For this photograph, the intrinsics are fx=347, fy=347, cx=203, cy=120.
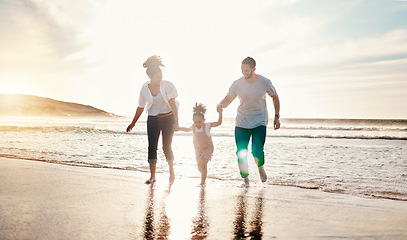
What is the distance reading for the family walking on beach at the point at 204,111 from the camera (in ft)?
18.0

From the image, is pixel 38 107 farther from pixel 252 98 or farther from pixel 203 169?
pixel 252 98

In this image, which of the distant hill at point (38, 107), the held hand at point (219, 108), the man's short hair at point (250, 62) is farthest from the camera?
the distant hill at point (38, 107)

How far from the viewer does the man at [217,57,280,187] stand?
5.46 metres

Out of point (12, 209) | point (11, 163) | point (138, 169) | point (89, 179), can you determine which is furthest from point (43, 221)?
point (11, 163)

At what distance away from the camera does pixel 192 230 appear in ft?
9.78

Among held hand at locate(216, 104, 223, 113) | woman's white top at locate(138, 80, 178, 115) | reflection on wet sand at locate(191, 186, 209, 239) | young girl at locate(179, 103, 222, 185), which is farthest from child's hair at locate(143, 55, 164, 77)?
reflection on wet sand at locate(191, 186, 209, 239)

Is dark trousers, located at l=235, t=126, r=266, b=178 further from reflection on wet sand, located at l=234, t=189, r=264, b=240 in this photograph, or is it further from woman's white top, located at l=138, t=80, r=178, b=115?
woman's white top, located at l=138, t=80, r=178, b=115

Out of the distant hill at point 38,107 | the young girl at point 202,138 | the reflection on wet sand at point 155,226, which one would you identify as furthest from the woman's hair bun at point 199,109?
the distant hill at point 38,107

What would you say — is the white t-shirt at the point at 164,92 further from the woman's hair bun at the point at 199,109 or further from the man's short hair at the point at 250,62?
the man's short hair at the point at 250,62

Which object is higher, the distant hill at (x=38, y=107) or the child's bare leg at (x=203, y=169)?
the distant hill at (x=38, y=107)

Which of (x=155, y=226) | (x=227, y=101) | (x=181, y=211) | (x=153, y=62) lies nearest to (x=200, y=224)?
(x=155, y=226)

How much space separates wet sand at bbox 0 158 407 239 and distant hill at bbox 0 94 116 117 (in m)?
81.3

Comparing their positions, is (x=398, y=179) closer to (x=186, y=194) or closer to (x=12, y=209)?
(x=186, y=194)

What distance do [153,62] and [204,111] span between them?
1.14 metres
